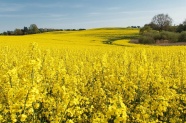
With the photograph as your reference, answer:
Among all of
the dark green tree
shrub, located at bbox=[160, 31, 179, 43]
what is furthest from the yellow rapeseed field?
the dark green tree

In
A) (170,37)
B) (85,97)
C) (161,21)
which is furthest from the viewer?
(161,21)

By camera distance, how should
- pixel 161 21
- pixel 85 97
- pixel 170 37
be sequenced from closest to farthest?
pixel 85 97 < pixel 170 37 < pixel 161 21

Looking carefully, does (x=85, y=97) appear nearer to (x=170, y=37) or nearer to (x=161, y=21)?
(x=170, y=37)

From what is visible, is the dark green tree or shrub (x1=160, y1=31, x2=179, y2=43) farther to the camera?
the dark green tree

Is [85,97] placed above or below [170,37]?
above

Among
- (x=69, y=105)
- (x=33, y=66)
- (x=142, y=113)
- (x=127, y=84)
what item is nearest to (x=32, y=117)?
(x=69, y=105)

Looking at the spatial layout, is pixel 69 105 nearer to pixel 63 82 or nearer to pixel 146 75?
pixel 63 82

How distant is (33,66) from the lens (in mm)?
4594

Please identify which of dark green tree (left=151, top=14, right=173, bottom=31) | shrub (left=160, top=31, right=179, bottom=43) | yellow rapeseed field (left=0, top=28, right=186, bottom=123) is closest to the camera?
yellow rapeseed field (left=0, top=28, right=186, bottom=123)

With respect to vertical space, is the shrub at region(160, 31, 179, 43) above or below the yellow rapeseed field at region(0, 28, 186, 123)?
below

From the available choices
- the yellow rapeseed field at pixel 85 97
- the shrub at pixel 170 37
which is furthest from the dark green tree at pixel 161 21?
the yellow rapeseed field at pixel 85 97

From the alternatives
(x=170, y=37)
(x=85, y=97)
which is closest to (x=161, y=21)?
(x=170, y=37)

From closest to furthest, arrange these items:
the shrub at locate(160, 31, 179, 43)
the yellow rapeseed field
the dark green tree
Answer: the yellow rapeseed field, the shrub at locate(160, 31, 179, 43), the dark green tree

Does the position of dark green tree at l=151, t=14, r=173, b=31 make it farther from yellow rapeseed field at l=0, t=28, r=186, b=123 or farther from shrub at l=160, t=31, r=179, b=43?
yellow rapeseed field at l=0, t=28, r=186, b=123
